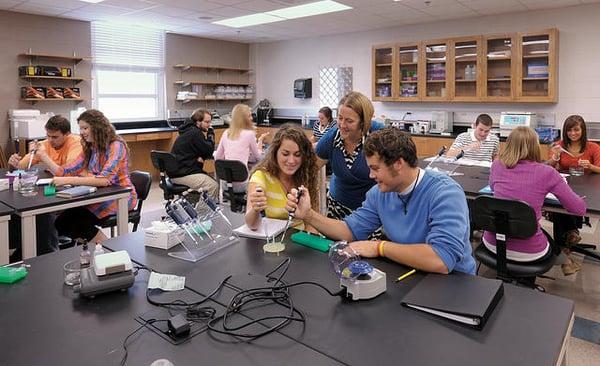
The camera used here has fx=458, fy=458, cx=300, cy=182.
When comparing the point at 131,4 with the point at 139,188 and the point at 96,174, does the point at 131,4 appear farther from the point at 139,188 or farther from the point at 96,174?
the point at 96,174

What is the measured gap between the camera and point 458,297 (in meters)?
1.28

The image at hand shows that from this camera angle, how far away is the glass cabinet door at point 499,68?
5.80 meters

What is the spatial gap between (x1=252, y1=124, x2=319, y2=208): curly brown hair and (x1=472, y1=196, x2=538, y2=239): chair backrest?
0.87 meters

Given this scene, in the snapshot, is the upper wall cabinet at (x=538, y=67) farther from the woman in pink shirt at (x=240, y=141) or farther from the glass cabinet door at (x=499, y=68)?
the woman in pink shirt at (x=240, y=141)

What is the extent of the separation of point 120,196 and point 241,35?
5.32 metres

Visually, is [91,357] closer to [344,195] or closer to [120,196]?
[344,195]

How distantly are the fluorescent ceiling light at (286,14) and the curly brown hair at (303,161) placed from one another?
3561 millimetres

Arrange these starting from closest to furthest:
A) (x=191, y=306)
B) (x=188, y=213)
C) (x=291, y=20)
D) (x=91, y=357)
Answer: (x=91, y=357)
(x=191, y=306)
(x=188, y=213)
(x=291, y=20)

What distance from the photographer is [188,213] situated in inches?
73.1

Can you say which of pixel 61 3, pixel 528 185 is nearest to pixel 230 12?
pixel 61 3

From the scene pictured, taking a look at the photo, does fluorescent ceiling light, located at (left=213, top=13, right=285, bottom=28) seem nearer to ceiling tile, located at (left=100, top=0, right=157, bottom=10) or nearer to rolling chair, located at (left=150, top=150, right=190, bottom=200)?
ceiling tile, located at (left=100, top=0, right=157, bottom=10)

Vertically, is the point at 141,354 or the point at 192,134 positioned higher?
the point at 192,134

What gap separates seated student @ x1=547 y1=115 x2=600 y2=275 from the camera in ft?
11.6

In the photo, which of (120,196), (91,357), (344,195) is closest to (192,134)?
(120,196)
